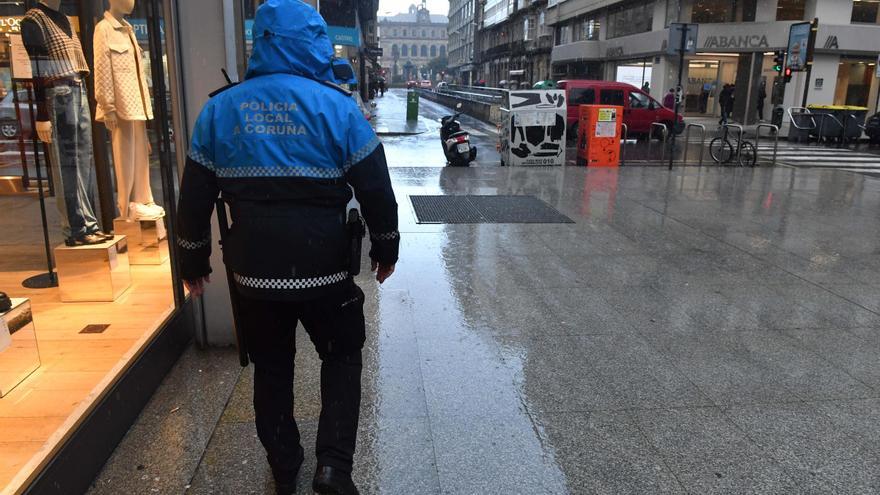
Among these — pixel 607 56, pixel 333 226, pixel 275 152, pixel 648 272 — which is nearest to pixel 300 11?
pixel 275 152

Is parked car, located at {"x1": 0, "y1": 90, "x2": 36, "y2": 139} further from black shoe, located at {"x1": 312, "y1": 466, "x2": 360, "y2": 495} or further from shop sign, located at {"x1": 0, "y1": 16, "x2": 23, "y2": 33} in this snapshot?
black shoe, located at {"x1": 312, "y1": 466, "x2": 360, "y2": 495}

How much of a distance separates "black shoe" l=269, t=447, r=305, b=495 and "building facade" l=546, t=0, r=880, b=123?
28.2 m

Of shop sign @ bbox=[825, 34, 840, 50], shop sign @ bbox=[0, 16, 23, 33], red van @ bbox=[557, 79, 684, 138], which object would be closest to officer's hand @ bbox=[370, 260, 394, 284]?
shop sign @ bbox=[0, 16, 23, 33]

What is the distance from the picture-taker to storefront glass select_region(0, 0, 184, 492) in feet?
10.5

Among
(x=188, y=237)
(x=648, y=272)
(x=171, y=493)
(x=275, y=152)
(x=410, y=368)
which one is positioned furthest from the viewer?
(x=648, y=272)

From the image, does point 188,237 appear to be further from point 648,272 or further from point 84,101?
point 648,272

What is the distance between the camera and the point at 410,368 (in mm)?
4055

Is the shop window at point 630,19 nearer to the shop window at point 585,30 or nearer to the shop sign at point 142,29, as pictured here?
the shop window at point 585,30

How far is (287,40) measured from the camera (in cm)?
244

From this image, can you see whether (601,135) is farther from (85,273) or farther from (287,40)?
(287,40)

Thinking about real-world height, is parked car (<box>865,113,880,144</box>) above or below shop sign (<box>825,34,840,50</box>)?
below

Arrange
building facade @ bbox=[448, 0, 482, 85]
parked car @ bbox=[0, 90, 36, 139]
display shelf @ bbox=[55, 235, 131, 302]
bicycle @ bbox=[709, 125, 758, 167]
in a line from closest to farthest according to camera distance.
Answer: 1. display shelf @ bbox=[55, 235, 131, 302]
2. parked car @ bbox=[0, 90, 36, 139]
3. bicycle @ bbox=[709, 125, 758, 167]
4. building facade @ bbox=[448, 0, 482, 85]

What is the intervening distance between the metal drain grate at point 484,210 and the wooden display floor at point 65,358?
4.21 m

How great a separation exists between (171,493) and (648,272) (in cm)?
467
